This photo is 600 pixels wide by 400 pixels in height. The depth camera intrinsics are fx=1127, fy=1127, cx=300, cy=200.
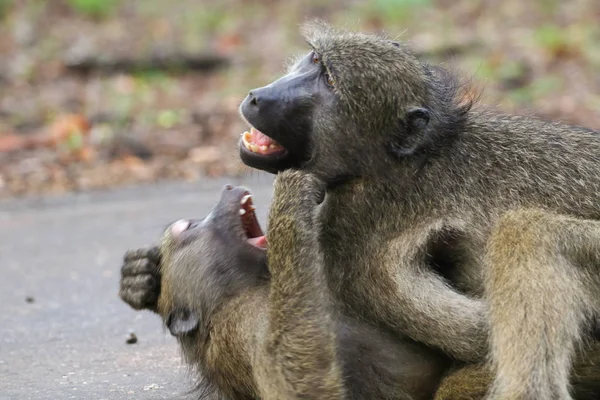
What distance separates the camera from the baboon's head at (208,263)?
4.23m

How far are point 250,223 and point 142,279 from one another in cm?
50

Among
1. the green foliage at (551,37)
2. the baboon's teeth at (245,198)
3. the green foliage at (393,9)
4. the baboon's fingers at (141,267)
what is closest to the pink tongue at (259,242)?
the baboon's teeth at (245,198)

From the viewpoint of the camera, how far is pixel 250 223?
460cm

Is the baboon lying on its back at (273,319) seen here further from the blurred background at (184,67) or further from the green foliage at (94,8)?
the green foliage at (94,8)

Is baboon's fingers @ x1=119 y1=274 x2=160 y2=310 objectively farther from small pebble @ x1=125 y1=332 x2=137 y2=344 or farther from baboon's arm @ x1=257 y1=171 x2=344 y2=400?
small pebble @ x1=125 y1=332 x2=137 y2=344

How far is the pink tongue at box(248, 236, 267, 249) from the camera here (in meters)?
4.47

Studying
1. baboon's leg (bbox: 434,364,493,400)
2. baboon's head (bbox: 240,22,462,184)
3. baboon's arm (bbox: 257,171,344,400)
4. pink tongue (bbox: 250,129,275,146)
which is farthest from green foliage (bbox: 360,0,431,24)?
baboon's leg (bbox: 434,364,493,400)

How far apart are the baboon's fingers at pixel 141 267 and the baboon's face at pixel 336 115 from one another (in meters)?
0.56

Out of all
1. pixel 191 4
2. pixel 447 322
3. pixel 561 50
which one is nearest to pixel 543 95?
pixel 561 50

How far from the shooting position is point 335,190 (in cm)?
445

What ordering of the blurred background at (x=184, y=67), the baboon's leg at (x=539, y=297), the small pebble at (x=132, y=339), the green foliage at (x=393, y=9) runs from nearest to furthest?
the baboon's leg at (x=539, y=297), the small pebble at (x=132, y=339), the blurred background at (x=184, y=67), the green foliage at (x=393, y=9)

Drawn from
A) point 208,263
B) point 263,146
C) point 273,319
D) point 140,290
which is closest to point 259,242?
point 208,263

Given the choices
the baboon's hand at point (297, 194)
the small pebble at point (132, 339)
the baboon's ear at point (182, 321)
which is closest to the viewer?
the baboon's hand at point (297, 194)

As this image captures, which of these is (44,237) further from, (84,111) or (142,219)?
(84,111)
